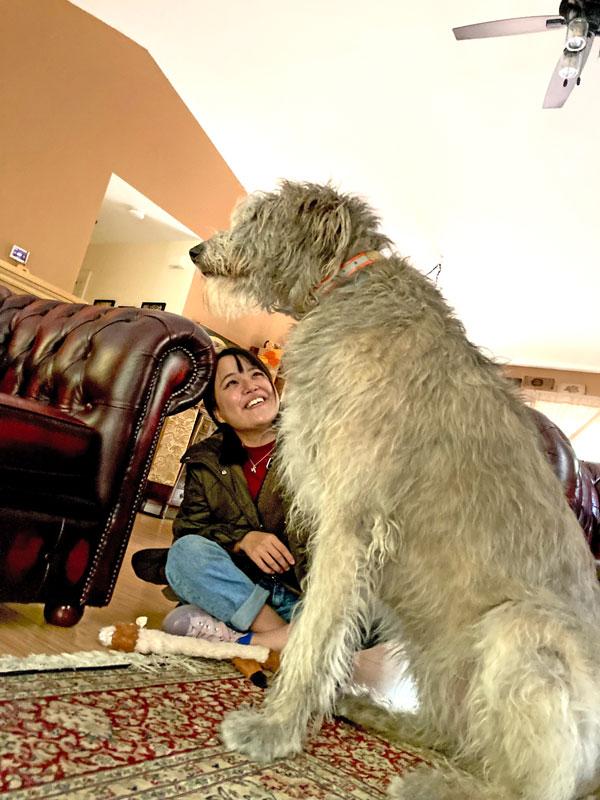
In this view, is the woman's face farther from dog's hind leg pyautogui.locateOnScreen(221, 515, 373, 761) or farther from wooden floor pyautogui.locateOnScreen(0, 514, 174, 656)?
dog's hind leg pyautogui.locateOnScreen(221, 515, 373, 761)

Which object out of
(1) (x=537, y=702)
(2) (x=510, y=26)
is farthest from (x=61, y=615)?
(2) (x=510, y=26)

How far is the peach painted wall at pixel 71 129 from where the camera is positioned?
5.05 m

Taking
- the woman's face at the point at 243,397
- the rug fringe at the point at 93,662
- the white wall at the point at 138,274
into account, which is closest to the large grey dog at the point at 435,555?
the rug fringe at the point at 93,662

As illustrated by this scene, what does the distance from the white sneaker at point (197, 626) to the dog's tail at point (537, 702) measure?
0.99 m

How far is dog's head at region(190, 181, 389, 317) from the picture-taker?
1627mm

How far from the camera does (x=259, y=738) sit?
1201mm

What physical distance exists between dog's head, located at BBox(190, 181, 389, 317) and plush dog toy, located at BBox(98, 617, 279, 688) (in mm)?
995

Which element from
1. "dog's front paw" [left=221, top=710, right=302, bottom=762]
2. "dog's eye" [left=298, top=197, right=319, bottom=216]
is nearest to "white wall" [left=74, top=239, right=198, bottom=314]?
"dog's eye" [left=298, top=197, right=319, bottom=216]

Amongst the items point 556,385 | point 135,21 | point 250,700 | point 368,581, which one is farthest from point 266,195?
point 556,385

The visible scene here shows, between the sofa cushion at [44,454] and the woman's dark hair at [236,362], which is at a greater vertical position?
the woman's dark hair at [236,362]

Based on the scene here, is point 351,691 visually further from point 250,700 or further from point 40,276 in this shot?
point 40,276

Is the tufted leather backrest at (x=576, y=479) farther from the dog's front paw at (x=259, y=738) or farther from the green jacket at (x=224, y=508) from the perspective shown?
the dog's front paw at (x=259, y=738)

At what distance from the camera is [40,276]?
548cm

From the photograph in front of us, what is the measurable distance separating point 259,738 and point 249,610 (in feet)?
2.60
